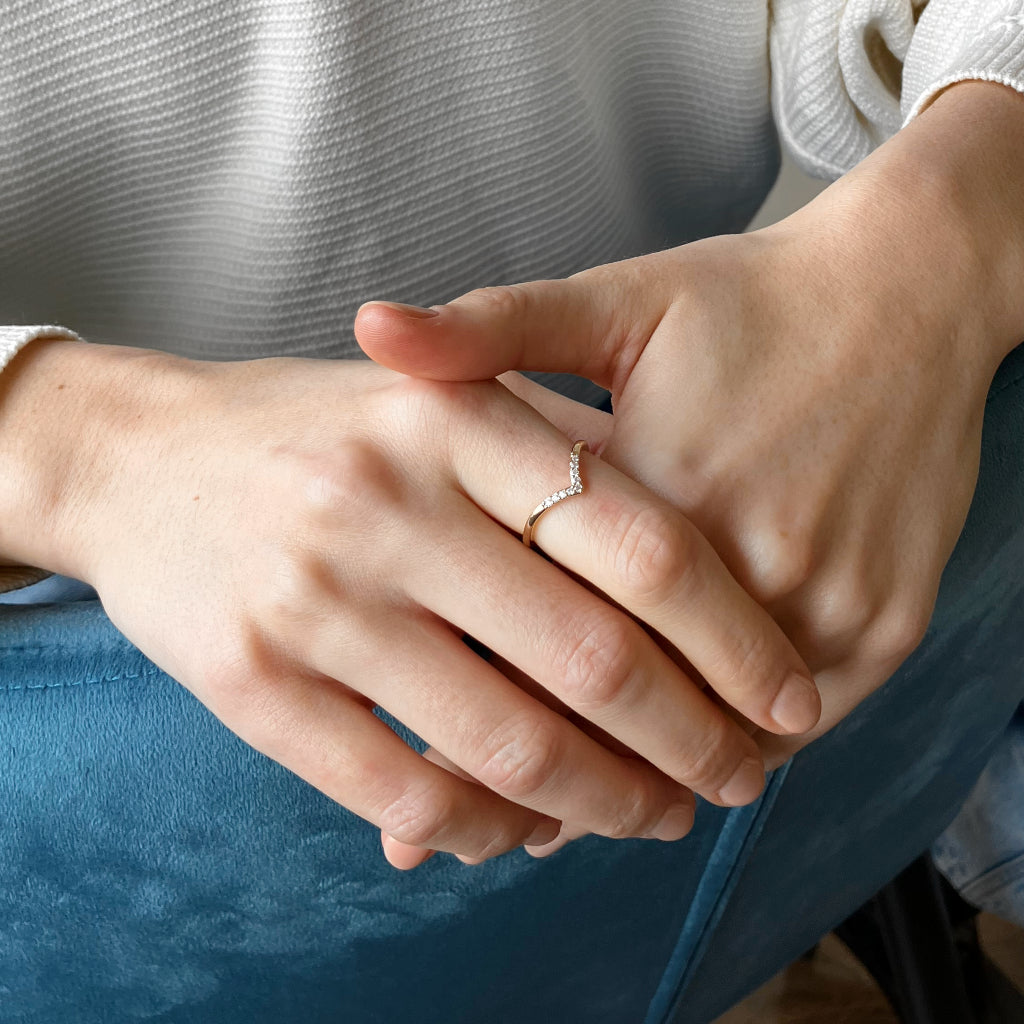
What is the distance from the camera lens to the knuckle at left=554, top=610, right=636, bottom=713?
1.30ft

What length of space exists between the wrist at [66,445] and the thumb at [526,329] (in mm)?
139

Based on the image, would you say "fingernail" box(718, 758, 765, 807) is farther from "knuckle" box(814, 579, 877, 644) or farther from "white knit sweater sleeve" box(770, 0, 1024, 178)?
"white knit sweater sleeve" box(770, 0, 1024, 178)

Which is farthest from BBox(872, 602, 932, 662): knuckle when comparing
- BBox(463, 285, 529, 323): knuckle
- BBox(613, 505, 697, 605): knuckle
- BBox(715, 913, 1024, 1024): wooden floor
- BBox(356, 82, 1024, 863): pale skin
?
BBox(715, 913, 1024, 1024): wooden floor

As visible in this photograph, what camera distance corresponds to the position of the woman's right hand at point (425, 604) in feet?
1.32

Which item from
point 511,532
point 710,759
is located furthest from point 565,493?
point 710,759

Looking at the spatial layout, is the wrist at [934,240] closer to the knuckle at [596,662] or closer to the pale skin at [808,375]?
the pale skin at [808,375]

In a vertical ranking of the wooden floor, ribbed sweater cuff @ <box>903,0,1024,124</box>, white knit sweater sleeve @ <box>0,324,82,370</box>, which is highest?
ribbed sweater cuff @ <box>903,0,1024,124</box>

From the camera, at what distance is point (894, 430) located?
451 mm

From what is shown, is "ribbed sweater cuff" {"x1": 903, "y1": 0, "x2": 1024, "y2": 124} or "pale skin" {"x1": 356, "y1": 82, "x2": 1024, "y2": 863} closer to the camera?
"pale skin" {"x1": 356, "y1": 82, "x2": 1024, "y2": 863}

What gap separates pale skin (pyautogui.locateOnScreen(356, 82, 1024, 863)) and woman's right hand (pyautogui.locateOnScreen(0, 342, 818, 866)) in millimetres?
28

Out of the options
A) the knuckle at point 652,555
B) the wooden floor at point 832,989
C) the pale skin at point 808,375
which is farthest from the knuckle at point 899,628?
the wooden floor at point 832,989

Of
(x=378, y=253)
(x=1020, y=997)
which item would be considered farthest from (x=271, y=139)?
(x=1020, y=997)

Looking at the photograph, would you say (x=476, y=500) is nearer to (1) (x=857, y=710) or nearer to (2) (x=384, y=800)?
(2) (x=384, y=800)

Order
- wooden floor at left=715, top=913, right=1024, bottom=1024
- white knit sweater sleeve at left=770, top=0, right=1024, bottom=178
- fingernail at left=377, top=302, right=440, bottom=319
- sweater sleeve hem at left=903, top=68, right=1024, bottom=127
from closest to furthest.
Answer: fingernail at left=377, top=302, right=440, bottom=319
sweater sleeve hem at left=903, top=68, right=1024, bottom=127
white knit sweater sleeve at left=770, top=0, right=1024, bottom=178
wooden floor at left=715, top=913, right=1024, bottom=1024
